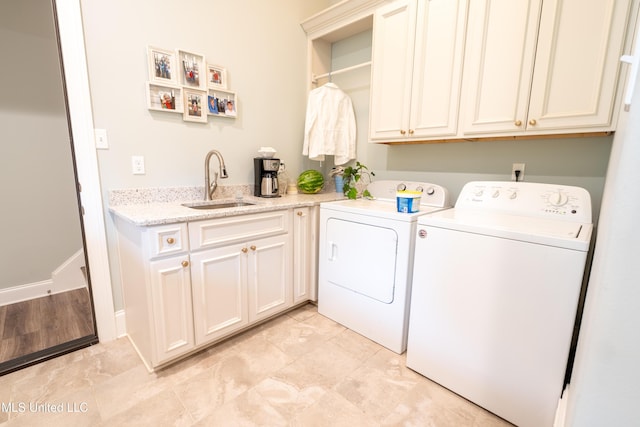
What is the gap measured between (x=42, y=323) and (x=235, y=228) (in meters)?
1.61

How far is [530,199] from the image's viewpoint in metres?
1.58

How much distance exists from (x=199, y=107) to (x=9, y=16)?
1.53 metres

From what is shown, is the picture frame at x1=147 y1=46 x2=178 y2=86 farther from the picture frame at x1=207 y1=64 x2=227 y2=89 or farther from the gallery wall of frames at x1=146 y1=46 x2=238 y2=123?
the picture frame at x1=207 y1=64 x2=227 y2=89

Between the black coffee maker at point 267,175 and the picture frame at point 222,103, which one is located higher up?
the picture frame at point 222,103

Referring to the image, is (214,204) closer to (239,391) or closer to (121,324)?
(121,324)

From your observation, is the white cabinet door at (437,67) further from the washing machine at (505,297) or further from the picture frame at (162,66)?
the picture frame at (162,66)

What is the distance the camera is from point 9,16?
2068mm

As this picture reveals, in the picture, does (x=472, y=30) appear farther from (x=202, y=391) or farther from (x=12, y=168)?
(x=12, y=168)

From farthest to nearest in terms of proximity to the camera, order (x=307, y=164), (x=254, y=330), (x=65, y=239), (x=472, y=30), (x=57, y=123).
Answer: (x=307, y=164) → (x=65, y=239) → (x=57, y=123) → (x=254, y=330) → (x=472, y=30)

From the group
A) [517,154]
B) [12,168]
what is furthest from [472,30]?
[12,168]

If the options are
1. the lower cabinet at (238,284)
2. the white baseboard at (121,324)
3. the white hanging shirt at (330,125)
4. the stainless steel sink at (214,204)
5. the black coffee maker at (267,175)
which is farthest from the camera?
the white hanging shirt at (330,125)

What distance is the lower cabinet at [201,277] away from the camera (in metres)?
1.49

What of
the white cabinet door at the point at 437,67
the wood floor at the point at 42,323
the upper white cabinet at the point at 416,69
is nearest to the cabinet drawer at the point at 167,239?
the wood floor at the point at 42,323

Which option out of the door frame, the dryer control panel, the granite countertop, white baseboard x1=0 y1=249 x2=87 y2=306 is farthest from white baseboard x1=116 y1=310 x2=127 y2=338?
the dryer control panel
